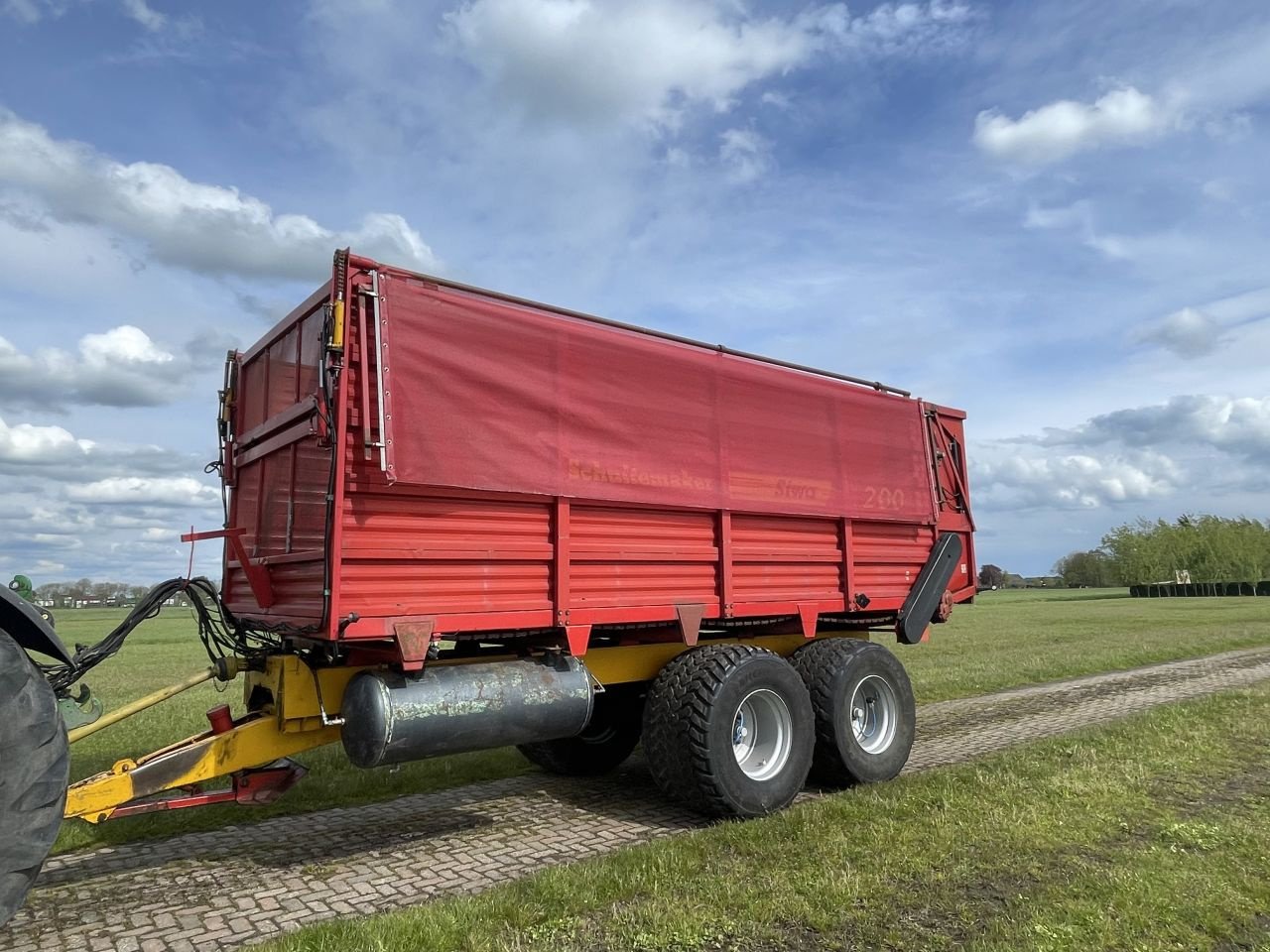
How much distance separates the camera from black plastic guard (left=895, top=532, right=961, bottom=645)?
7.85 metres

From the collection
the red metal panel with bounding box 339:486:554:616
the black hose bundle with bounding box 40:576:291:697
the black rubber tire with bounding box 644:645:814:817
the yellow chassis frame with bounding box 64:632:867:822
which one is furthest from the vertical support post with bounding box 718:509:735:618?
the black hose bundle with bounding box 40:576:291:697

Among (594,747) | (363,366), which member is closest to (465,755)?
(594,747)

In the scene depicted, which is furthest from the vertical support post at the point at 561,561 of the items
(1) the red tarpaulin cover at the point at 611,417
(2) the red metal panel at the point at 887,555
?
(2) the red metal panel at the point at 887,555

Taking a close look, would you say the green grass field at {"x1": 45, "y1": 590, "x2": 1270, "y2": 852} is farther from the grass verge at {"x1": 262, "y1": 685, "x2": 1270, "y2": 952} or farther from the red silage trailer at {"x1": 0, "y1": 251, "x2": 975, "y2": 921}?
the grass verge at {"x1": 262, "y1": 685, "x2": 1270, "y2": 952}

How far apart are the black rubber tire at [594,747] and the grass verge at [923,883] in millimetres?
1902

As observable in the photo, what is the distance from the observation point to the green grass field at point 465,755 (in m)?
6.49

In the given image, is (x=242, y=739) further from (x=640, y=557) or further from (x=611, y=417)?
(x=611, y=417)

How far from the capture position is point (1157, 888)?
436 cm

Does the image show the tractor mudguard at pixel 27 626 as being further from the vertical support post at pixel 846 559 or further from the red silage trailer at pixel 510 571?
the vertical support post at pixel 846 559

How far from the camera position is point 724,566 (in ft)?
20.9

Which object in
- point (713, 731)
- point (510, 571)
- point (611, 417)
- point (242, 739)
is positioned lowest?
point (713, 731)

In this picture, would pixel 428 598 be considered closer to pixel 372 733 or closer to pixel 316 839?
pixel 372 733

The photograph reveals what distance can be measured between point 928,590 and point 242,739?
568 centimetres

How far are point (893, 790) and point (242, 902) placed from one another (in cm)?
423
